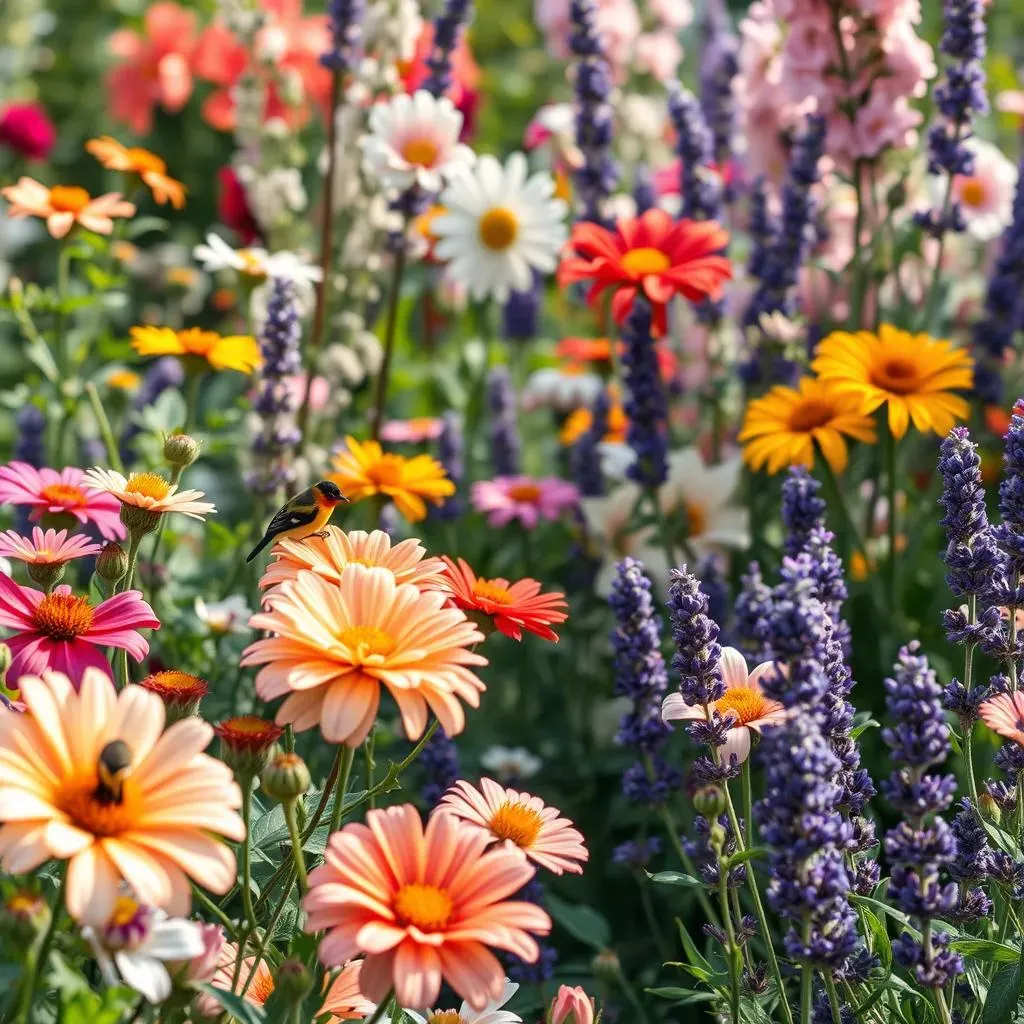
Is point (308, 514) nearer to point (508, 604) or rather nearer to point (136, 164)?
point (508, 604)

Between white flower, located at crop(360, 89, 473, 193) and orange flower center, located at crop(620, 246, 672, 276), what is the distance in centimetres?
47

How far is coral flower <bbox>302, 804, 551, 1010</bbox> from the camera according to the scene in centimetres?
119

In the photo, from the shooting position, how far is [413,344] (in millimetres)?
4559

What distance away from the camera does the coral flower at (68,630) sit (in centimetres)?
149

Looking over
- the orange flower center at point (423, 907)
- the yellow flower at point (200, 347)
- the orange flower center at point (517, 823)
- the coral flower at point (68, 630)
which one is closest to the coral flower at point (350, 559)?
the coral flower at point (68, 630)

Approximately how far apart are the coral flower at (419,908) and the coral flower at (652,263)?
4.90 feet

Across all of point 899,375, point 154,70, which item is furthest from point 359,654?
point 154,70

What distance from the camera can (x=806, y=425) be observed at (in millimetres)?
2506

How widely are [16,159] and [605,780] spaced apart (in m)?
2.61

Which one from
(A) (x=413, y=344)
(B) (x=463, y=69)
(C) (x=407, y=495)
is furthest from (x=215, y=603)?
(B) (x=463, y=69)

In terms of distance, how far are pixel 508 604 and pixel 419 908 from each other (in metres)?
0.54

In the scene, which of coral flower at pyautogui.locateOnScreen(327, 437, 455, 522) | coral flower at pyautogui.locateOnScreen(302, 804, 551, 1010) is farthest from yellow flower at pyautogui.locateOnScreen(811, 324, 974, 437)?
coral flower at pyautogui.locateOnScreen(302, 804, 551, 1010)

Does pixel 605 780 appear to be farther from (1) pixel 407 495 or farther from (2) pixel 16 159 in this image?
(2) pixel 16 159

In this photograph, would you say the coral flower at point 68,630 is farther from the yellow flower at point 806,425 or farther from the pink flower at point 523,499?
the pink flower at point 523,499
